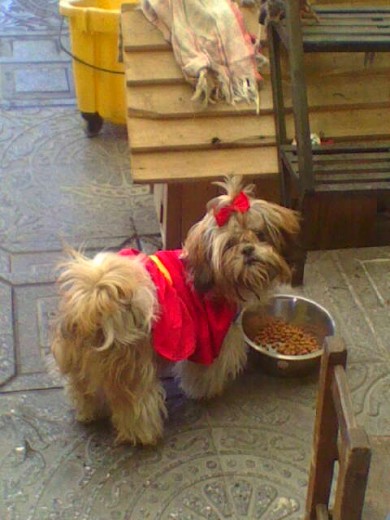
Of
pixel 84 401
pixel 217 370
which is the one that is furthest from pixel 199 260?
pixel 84 401

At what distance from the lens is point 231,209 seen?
2107 mm

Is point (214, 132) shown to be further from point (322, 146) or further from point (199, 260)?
point (199, 260)

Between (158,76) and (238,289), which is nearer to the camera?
(238,289)

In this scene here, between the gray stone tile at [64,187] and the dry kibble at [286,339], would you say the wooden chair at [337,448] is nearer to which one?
the dry kibble at [286,339]

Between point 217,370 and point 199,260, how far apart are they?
41 centimetres

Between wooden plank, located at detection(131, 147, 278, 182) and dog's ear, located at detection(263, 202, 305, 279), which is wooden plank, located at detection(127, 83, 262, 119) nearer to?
wooden plank, located at detection(131, 147, 278, 182)

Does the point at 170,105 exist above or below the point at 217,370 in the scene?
above

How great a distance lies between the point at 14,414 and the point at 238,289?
806 millimetres

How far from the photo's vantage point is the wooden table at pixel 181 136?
2.86 m

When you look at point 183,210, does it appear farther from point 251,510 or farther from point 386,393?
point 251,510

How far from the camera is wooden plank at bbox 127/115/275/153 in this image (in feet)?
9.41

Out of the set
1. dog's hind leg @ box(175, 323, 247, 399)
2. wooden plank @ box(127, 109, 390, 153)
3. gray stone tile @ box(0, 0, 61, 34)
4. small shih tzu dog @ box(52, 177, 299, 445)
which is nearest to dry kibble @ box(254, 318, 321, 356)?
dog's hind leg @ box(175, 323, 247, 399)

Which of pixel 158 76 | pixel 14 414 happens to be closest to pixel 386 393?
pixel 14 414

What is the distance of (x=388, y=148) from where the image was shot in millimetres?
2982
